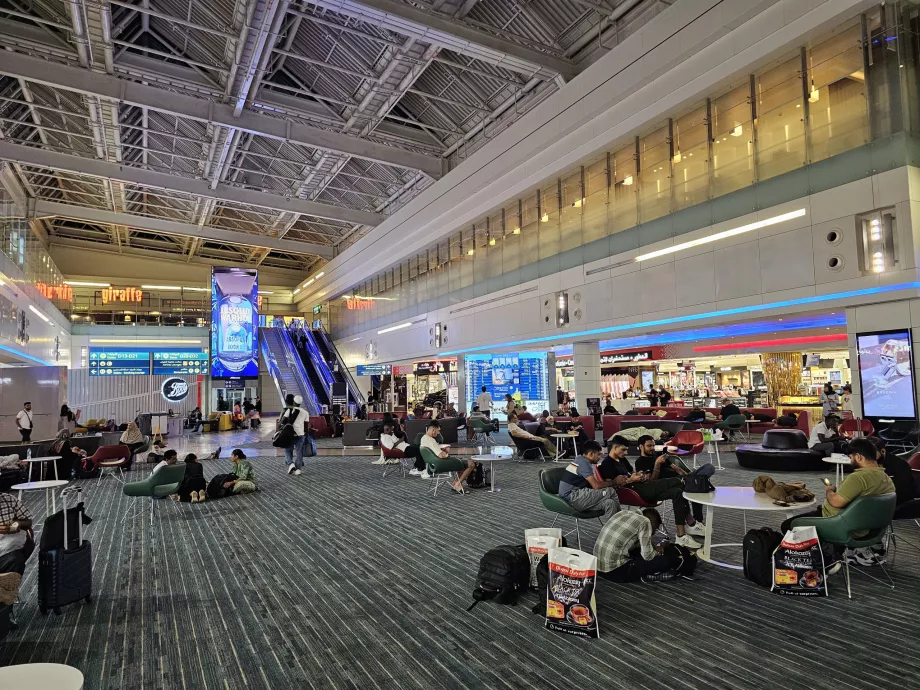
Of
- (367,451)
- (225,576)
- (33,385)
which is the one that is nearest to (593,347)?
(367,451)

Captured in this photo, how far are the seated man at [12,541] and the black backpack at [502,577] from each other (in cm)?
315

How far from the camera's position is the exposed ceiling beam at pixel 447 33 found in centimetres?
1266

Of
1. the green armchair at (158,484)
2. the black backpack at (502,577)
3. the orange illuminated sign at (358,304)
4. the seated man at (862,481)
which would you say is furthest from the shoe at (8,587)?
the orange illuminated sign at (358,304)

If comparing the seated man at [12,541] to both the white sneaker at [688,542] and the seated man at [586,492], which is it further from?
the white sneaker at [688,542]

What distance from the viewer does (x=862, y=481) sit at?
470 centimetres

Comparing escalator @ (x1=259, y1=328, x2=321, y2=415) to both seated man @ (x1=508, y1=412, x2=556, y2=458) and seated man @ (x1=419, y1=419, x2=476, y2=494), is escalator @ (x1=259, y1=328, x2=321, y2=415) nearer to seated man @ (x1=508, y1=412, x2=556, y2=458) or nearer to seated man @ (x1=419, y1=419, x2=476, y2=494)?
seated man @ (x1=508, y1=412, x2=556, y2=458)

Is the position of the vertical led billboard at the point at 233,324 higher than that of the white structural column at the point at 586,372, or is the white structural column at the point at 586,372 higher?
the vertical led billboard at the point at 233,324

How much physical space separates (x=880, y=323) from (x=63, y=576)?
39.1 ft

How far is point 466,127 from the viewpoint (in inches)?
835

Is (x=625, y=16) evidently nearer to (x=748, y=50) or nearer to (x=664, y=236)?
(x=748, y=50)

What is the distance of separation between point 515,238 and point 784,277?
9.92m

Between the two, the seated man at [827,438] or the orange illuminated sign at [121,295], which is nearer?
the seated man at [827,438]

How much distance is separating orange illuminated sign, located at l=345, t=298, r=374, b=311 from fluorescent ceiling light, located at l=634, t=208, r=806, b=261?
20.8m

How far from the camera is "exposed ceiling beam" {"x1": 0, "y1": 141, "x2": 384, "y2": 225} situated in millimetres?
20359
